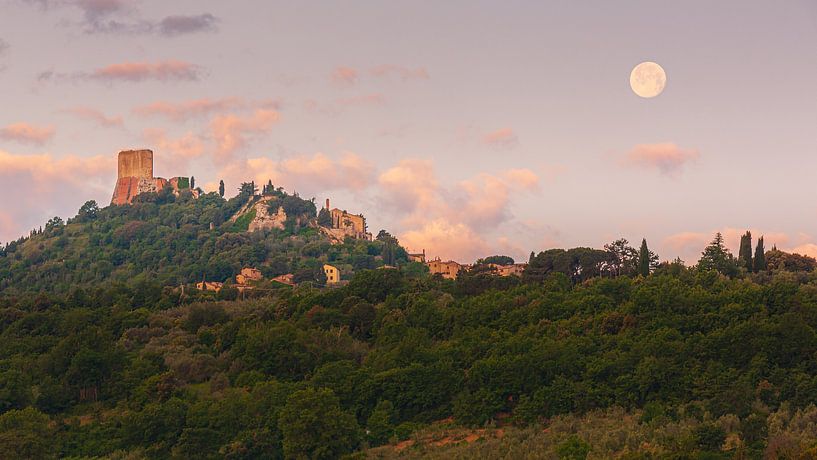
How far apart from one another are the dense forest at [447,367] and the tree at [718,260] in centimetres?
15

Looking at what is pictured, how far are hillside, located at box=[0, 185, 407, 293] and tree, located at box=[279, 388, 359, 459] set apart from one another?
71396 mm

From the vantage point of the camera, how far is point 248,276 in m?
118

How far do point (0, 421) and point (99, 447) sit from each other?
4.92 meters

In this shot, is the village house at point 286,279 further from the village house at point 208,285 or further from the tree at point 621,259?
the tree at point 621,259

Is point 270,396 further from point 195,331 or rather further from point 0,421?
point 195,331

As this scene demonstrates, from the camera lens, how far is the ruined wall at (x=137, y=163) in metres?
175

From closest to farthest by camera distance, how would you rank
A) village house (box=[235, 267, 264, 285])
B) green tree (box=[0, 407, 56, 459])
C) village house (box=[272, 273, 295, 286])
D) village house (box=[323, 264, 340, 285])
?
green tree (box=[0, 407, 56, 459]), village house (box=[272, 273, 295, 286]), village house (box=[235, 267, 264, 285]), village house (box=[323, 264, 340, 285])

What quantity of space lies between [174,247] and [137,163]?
141 ft

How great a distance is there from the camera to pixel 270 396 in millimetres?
49062

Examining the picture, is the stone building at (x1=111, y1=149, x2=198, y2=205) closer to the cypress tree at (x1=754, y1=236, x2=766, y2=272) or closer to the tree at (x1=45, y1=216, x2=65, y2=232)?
the tree at (x1=45, y1=216, x2=65, y2=232)

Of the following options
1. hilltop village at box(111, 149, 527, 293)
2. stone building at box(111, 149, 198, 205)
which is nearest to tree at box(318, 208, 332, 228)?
hilltop village at box(111, 149, 527, 293)

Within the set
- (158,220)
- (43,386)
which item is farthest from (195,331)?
(158,220)

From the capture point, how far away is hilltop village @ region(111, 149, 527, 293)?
379 ft

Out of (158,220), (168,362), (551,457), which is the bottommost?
(551,457)
